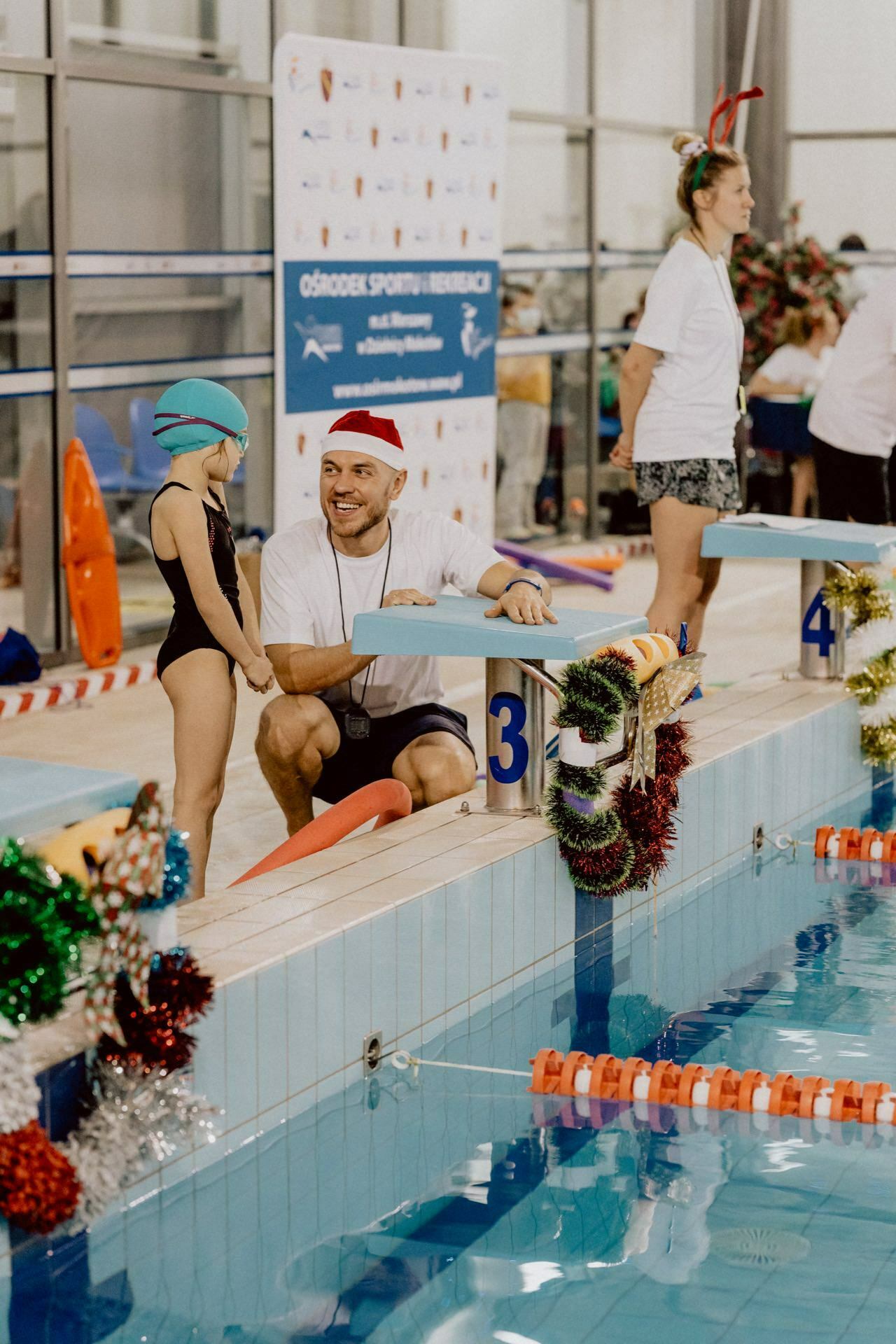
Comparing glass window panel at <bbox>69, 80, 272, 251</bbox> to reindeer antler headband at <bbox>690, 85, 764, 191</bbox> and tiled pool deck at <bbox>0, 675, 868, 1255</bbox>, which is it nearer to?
reindeer antler headband at <bbox>690, 85, 764, 191</bbox>

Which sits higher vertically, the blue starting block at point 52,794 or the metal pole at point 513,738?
the blue starting block at point 52,794

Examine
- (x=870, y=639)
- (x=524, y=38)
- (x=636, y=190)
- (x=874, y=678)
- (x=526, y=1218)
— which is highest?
(x=524, y=38)

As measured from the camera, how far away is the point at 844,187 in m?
14.5

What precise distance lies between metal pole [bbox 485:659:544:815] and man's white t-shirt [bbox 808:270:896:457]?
118 inches

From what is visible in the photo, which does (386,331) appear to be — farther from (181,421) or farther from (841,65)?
(841,65)

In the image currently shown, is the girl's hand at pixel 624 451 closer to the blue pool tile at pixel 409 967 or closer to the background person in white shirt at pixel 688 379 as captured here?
the background person in white shirt at pixel 688 379

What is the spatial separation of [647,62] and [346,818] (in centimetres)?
967

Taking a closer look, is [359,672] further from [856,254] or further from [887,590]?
[856,254]

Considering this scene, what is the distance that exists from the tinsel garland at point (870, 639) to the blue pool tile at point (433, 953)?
2269 millimetres

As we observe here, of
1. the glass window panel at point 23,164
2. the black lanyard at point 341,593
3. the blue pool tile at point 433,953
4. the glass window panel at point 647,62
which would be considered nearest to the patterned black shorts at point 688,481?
the black lanyard at point 341,593

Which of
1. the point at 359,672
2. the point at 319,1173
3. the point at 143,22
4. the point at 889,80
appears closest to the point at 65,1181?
the point at 319,1173

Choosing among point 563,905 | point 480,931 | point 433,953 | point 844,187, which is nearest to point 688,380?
point 563,905

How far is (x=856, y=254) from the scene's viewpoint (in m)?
13.7

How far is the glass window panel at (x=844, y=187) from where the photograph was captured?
14.3 metres
